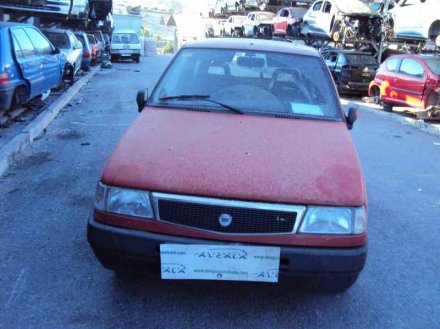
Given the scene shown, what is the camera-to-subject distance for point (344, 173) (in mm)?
2877

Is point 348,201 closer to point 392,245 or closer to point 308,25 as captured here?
point 392,245

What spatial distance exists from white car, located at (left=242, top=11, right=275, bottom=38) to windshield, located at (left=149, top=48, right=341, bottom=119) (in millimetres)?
22488

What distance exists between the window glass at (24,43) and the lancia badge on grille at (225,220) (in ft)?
21.2

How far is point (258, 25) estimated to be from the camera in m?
26.9

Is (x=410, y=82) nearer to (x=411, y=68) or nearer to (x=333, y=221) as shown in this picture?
(x=411, y=68)

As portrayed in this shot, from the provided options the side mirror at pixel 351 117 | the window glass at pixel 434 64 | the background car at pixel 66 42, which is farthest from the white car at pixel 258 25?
the side mirror at pixel 351 117

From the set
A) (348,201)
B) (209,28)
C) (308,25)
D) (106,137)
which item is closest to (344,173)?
(348,201)

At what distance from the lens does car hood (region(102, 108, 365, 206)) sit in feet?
8.75

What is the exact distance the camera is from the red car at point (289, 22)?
75.9 ft

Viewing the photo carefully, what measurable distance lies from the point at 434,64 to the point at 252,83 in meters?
9.48

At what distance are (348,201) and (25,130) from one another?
5772 mm

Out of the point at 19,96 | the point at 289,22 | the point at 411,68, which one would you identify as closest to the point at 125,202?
the point at 19,96

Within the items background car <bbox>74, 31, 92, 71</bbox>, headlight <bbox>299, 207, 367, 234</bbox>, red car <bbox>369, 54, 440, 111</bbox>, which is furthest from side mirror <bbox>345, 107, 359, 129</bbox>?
background car <bbox>74, 31, 92, 71</bbox>

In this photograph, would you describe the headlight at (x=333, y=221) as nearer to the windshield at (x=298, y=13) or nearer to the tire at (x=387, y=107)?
the tire at (x=387, y=107)
